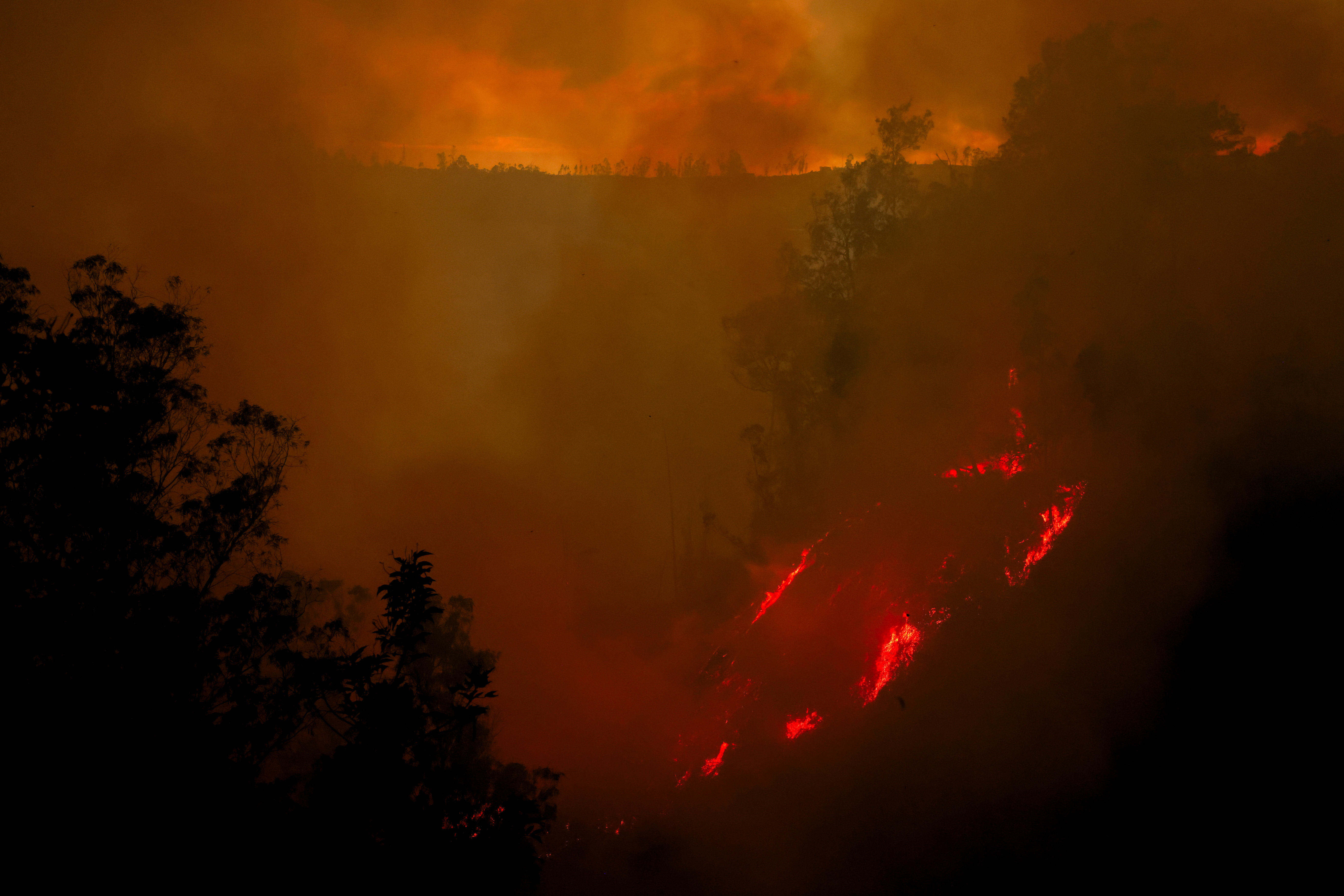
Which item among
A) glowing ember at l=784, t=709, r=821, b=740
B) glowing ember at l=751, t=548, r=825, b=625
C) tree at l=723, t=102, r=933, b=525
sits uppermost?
tree at l=723, t=102, r=933, b=525

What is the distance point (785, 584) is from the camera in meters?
29.3

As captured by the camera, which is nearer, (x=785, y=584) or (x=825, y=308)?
(x=785, y=584)

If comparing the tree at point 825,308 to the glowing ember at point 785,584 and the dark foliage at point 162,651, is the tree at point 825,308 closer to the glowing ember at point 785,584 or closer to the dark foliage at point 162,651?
the glowing ember at point 785,584

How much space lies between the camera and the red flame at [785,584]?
1128 inches

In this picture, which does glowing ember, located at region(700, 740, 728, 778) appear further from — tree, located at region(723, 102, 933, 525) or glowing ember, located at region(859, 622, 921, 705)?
tree, located at region(723, 102, 933, 525)

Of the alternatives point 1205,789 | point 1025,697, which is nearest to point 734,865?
point 1025,697

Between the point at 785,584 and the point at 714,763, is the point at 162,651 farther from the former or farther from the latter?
the point at 785,584

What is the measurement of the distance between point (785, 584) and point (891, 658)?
23.8 ft

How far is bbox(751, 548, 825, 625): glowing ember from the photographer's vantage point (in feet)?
94.0

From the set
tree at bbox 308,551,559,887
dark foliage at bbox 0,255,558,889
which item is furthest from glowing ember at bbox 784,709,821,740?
tree at bbox 308,551,559,887

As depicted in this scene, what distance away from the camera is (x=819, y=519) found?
32.3m

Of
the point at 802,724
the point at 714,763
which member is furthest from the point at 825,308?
the point at 714,763

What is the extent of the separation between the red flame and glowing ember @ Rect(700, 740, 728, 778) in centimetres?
520

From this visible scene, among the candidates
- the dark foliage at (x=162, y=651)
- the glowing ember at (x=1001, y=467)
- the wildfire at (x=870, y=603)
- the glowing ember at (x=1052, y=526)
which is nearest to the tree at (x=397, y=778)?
the dark foliage at (x=162, y=651)
